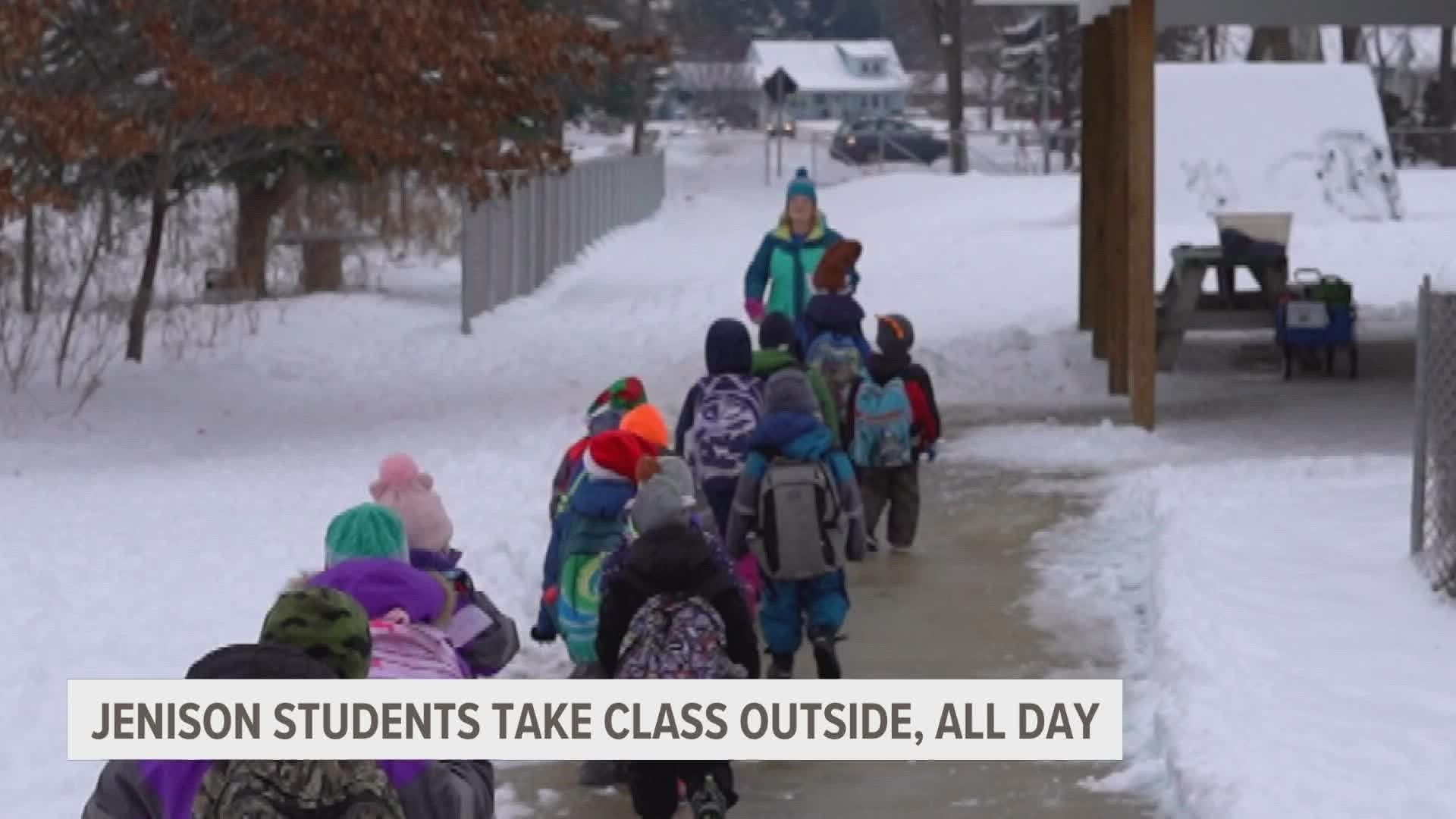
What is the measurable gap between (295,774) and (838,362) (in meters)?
7.86

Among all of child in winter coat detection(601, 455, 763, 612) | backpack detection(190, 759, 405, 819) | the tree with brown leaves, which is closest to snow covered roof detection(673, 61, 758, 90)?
the tree with brown leaves

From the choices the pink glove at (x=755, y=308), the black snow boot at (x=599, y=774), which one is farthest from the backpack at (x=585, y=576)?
the pink glove at (x=755, y=308)

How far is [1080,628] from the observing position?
410 inches

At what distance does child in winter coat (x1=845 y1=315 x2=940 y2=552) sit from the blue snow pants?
261 centimetres

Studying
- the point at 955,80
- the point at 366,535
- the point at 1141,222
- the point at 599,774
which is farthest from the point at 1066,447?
the point at 955,80

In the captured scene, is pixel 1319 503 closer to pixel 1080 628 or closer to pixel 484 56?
pixel 1080 628

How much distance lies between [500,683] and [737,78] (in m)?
104

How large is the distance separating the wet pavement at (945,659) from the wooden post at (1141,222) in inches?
75.8

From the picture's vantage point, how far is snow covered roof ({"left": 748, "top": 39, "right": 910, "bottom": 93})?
383 feet

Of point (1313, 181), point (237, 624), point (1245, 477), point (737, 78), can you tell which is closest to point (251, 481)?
point (237, 624)

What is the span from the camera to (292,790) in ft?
14.6

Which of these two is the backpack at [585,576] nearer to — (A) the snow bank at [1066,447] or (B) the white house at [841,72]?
(A) the snow bank at [1066,447]

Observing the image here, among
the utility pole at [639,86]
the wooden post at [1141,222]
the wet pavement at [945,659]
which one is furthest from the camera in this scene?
the utility pole at [639,86]

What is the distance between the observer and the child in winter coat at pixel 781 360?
10.1 m
